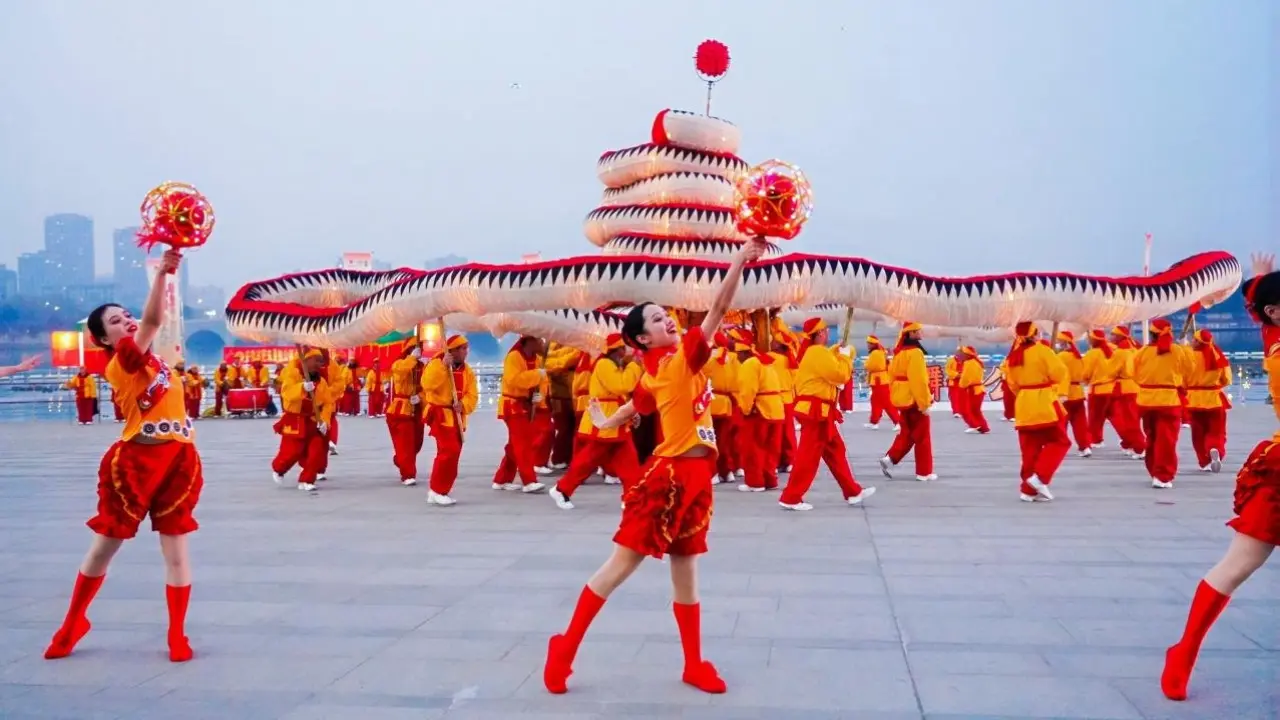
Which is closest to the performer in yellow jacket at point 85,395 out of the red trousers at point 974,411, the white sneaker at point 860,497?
the red trousers at point 974,411

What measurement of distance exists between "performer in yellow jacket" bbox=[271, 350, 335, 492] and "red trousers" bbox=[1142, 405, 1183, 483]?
8.06 metres

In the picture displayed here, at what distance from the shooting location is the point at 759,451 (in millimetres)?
9812

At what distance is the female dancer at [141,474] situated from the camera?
4.26 metres

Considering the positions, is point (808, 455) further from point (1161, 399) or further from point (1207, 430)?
point (1207, 430)

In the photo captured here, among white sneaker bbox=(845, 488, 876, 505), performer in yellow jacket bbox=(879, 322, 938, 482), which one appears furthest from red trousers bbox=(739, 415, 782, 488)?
performer in yellow jacket bbox=(879, 322, 938, 482)

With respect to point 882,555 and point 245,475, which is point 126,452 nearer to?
point 882,555

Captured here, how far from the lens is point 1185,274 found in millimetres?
9711

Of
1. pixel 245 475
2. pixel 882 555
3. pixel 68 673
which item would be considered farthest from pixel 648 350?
pixel 245 475

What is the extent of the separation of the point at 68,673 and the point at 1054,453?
726 centimetres

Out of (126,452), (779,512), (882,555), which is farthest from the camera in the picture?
(779,512)

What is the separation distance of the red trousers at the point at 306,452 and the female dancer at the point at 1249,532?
27.9 ft

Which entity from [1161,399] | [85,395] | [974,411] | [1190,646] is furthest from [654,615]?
[85,395]

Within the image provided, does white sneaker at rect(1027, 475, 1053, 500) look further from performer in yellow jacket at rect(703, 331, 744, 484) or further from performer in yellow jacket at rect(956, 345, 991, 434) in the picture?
performer in yellow jacket at rect(956, 345, 991, 434)

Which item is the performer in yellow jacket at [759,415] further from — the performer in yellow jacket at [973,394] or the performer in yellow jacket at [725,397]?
the performer in yellow jacket at [973,394]
